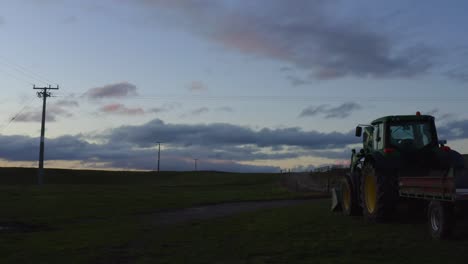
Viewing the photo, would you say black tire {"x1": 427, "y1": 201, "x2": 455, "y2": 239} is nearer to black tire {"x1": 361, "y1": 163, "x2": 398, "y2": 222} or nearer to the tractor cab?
black tire {"x1": 361, "y1": 163, "x2": 398, "y2": 222}

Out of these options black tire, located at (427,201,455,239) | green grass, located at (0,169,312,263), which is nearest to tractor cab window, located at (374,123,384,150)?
black tire, located at (427,201,455,239)

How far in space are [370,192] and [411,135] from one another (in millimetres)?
2350

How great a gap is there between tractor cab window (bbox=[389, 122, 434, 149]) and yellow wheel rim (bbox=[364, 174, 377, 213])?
1.42 m

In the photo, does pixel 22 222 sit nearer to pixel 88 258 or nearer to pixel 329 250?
pixel 88 258

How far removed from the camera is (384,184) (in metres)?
16.0

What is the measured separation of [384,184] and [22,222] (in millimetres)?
15054

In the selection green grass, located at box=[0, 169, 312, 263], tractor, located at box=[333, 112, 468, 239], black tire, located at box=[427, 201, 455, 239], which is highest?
tractor, located at box=[333, 112, 468, 239]

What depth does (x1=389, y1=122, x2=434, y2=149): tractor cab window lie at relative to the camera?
56.4 feet

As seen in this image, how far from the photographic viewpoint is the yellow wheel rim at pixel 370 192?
56.2 feet

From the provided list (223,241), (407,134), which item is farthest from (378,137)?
(223,241)

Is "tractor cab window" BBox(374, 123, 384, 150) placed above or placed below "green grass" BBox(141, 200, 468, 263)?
above

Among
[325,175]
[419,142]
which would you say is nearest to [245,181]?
[325,175]

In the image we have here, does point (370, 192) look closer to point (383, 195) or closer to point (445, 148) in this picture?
point (383, 195)

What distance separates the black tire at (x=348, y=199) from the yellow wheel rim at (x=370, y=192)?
1986mm
